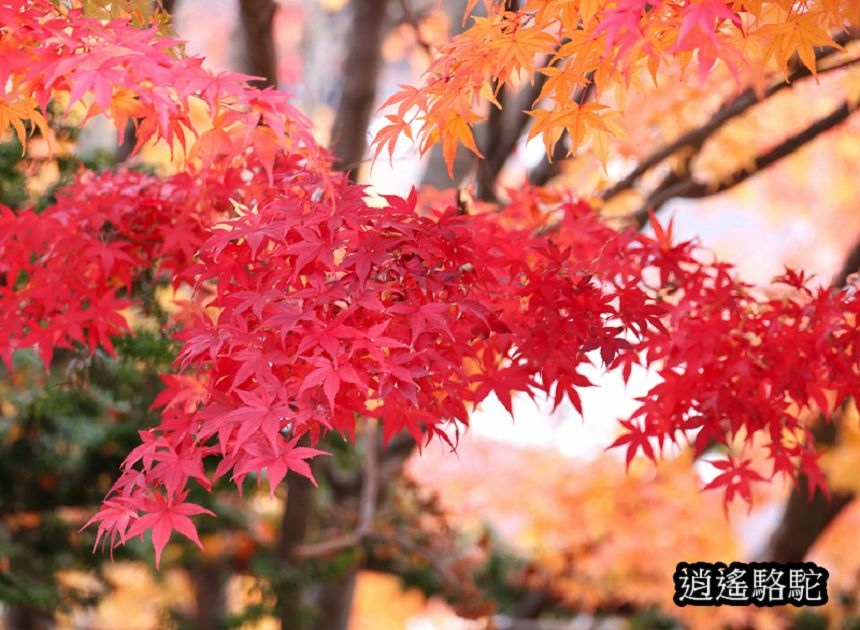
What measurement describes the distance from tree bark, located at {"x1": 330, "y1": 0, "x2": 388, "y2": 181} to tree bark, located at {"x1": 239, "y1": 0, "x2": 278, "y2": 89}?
0.43 metres

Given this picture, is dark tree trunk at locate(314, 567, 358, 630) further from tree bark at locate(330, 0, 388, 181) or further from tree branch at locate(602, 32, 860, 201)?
tree branch at locate(602, 32, 860, 201)

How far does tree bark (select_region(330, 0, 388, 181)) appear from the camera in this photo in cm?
383

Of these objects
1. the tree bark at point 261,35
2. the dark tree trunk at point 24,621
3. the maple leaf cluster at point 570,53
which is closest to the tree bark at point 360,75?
the tree bark at point 261,35

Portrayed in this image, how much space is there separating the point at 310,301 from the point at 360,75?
219 centimetres

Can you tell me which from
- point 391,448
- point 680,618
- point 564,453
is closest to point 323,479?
point 391,448

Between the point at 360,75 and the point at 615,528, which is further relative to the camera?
the point at 615,528

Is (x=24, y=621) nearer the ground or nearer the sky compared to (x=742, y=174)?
nearer the ground

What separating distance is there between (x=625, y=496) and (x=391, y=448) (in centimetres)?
148

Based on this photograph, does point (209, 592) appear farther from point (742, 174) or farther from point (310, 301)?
point (310, 301)

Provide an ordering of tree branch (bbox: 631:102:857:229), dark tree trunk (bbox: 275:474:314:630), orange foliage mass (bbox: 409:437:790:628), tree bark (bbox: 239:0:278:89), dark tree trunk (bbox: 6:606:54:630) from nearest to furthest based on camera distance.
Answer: tree bark (bbox: 239:0:278:89), tree branch (bbox: 631:102:857:229), dark tree trunk (bbox: 275:474:314:630), orange foliage mass (bbox: 409:437:790:628), dark tree trunk (bbox: 6:606:54:630)

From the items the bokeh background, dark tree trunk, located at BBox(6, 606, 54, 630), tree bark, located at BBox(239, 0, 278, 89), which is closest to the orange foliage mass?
the bokeh background

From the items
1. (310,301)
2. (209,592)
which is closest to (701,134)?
(310,301)

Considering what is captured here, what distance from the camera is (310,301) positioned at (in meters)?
1.85

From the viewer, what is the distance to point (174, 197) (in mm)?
2570
